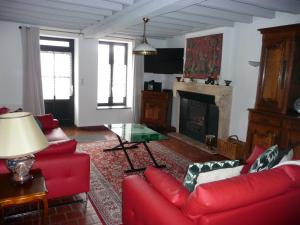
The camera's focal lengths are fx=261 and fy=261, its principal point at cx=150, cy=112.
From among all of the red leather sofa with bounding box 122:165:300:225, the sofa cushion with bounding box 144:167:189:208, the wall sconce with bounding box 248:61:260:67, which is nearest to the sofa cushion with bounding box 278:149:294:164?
the red leather sofa with bounding box 122:165:300:225

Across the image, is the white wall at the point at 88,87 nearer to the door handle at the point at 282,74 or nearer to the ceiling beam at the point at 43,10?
the ceiling beam at the point at 43,10

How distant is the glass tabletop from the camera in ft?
13.7

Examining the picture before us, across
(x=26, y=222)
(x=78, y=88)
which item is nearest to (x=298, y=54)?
(x=26, y=222)

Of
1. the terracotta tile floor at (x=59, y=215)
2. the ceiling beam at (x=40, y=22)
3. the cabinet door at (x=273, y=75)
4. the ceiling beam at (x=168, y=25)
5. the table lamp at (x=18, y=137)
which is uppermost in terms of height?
the ceiling beam at (x=168, y=25)

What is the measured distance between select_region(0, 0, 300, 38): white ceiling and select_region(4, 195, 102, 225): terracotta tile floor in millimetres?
2536

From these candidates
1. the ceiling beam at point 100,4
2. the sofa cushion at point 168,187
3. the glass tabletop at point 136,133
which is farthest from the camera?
the glass tabletop at point 136,133

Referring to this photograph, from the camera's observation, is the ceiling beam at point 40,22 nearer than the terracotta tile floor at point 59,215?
No

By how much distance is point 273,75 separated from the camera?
3822 millimetres

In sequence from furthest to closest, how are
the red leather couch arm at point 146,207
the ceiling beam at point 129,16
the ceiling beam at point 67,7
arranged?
the ceiling beam at point 67,7 → the ceiling beam at point 129,16 → the red leather couch arm at point 146,207

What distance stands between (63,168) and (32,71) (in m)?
3.80

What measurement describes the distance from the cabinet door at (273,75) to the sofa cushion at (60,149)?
9.39 ft

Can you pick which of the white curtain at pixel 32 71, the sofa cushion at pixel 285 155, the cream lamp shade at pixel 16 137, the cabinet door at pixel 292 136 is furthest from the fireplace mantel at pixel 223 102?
the cream lamp shade at pixel 16 137

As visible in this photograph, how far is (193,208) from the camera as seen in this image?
61.6 inches

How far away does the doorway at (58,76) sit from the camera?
6.38 metres
